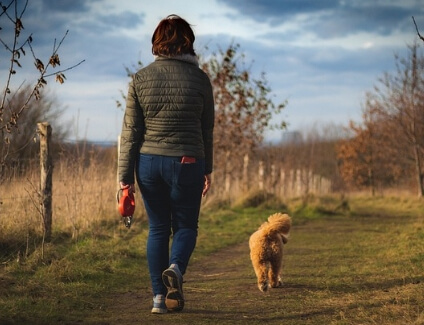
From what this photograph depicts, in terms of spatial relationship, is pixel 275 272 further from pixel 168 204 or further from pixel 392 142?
pixel 392 142

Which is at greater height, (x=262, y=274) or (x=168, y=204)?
(x=168, y=204)

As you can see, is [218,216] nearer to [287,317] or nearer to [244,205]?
[244,205]

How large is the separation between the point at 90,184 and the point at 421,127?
69.4 feet

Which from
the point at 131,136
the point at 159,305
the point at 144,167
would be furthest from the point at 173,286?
the point at 131,136

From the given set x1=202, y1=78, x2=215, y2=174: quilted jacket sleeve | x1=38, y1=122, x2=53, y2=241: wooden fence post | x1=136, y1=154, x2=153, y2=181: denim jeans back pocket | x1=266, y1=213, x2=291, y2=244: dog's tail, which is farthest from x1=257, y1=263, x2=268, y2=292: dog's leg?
x1=38, y1=122, x2=53, y2=241: wooden fence post

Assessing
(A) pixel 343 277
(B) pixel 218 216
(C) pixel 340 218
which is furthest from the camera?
(C) pixel 340 218

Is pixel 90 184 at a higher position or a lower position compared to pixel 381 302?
higher

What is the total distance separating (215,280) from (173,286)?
2301 millimetres

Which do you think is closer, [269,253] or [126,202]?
[126,202]

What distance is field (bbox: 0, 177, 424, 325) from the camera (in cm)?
464

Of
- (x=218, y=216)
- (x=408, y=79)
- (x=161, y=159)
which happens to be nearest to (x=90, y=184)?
(x=218, y=216)

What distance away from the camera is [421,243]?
28.2ft

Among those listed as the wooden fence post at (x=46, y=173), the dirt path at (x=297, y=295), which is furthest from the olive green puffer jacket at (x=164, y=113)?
the wooden fence post at (x=46, y=173)

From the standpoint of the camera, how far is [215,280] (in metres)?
6.65
